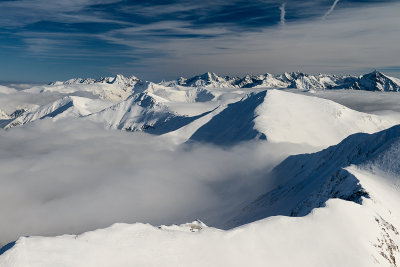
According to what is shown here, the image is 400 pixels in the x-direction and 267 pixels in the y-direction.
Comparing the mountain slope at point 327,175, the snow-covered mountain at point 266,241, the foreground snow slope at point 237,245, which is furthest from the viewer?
the mountain slope at point 327,175

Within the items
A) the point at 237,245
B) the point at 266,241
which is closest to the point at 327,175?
the point at 266,241

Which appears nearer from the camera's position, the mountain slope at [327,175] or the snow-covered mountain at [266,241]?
the snow-covered mountain at [266,241]

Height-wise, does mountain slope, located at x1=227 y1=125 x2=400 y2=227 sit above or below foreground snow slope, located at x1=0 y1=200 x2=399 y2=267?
below

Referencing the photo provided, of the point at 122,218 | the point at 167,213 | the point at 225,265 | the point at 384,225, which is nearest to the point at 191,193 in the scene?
the point at 167,213

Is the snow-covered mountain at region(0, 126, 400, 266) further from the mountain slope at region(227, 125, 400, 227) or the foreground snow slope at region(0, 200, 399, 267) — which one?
the mountain slope at region(227, 125, 400, 227)

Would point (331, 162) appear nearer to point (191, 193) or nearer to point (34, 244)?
point (191, 193)

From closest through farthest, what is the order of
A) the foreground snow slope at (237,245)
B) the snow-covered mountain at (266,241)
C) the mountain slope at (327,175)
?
the foreground snow slope at (237,245), the snow-covered mountain at (266,241), the mountain slope at (327,175)

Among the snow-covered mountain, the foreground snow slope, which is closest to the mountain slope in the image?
the snow-covered mountain

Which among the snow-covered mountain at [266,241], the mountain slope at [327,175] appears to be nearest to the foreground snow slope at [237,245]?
the snow-covered mountain at [266,241]

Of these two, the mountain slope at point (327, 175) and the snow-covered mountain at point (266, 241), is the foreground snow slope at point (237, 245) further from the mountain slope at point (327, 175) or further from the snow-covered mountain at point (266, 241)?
the mountain slope at point (327, 175)

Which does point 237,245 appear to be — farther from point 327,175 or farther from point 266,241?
point 327,175

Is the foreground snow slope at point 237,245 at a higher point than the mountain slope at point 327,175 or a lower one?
higher
